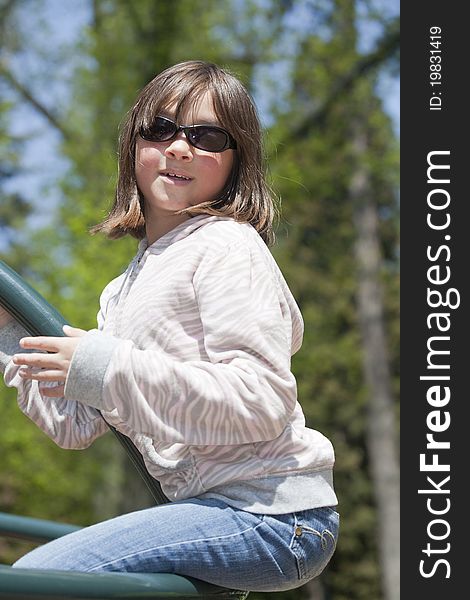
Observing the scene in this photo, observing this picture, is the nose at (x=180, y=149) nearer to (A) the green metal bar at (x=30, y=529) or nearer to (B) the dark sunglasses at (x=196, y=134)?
(B) the dark sunglasses at (x=196, y=134)

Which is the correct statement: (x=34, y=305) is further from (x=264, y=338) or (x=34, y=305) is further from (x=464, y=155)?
(x=464, y=155)

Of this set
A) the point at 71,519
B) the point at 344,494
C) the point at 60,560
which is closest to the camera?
the point at 60,560

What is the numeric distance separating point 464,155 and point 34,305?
821 centimetres

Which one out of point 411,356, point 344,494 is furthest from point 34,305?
point 344,494

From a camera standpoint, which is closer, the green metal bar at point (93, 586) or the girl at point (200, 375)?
the green metal bar at point (93, 586)

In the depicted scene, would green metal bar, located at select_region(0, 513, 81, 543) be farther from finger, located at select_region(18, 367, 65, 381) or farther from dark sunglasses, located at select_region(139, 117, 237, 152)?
dark sunglasses, located at select_region(139, 117, 237, 152)

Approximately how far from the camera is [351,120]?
15539 millimetres

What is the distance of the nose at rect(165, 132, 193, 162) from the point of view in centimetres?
180

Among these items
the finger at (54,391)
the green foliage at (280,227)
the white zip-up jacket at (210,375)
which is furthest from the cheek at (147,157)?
the green foliage at (280,227)

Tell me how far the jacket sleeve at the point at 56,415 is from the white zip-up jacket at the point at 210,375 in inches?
5.8

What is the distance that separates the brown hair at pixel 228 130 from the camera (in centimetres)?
184

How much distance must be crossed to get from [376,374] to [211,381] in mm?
15409

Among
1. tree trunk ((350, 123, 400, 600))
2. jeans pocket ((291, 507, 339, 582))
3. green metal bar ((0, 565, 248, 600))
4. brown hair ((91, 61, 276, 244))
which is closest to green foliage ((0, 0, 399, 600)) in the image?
tree trunk ((350, 123, 400, 600))

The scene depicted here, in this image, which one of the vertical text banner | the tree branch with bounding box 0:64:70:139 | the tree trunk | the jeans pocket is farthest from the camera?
the tree trunk
